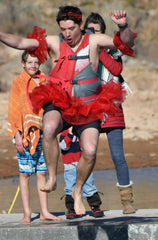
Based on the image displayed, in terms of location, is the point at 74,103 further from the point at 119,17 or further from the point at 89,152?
the point at 119,17

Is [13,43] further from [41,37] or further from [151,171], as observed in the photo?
[151,171]

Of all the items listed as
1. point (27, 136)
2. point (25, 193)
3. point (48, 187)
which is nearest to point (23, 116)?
point (27, 136)

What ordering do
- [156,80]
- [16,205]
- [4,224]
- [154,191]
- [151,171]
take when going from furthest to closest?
[156,80] < [151,171] < [154,191] < [16,205] < [4,224]

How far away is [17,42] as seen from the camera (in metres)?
5.05

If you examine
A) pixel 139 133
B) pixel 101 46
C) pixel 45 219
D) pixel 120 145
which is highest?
pixel 101 46

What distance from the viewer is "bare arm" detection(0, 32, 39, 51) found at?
5027mm

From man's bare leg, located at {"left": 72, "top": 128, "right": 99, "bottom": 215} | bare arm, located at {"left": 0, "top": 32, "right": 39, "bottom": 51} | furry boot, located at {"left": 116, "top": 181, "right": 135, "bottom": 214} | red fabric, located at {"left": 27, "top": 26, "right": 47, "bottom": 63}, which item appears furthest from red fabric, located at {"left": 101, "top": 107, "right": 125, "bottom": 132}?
bare arm, located at {"left": 0, "top": 32, "right": 39, "bottom": 51}

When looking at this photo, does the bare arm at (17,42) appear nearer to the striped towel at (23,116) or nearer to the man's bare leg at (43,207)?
the striped towel at (23,116)

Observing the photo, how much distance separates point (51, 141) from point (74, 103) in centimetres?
36

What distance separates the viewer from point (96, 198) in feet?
20.4

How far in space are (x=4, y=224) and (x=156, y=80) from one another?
599 inches

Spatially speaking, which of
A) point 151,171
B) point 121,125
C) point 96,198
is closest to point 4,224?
point 96,198

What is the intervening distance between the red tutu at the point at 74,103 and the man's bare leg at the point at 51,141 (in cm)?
9

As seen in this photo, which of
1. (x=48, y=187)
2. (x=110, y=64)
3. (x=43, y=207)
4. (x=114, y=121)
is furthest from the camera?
(x=43, y=207)
